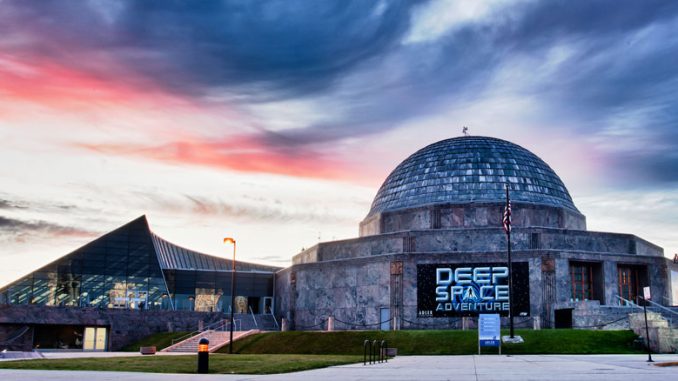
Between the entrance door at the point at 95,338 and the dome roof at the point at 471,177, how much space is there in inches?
672

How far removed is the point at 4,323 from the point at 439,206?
921 inches

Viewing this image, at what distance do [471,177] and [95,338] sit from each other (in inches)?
890

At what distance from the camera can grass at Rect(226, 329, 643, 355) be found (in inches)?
955

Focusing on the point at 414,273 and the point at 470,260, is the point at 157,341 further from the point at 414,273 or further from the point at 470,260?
the point at 470,260

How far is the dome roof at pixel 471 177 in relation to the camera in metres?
39.4

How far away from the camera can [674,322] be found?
2805 cm

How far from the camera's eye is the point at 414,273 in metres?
33.1

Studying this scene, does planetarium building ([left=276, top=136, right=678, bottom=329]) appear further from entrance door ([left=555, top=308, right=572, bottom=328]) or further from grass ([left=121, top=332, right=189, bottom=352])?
grass ([left=121, top=332, right=189, bottom=352])

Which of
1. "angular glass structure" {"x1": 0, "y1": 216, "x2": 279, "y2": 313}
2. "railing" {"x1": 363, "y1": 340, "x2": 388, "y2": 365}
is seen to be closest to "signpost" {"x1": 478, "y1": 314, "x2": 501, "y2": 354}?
"railing" {"x1": 363, "y1": 340, "x2": 388, "y2": 365}

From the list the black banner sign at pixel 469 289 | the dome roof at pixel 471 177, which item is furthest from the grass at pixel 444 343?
the dome roof at pixel 471 177

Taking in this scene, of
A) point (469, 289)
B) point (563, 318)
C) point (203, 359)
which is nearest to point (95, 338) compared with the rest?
point (469, 289)

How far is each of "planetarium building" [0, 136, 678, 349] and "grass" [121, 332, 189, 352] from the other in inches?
29.8

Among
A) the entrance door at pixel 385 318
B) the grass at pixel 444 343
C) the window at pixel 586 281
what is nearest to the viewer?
the grass at pixel 444 343

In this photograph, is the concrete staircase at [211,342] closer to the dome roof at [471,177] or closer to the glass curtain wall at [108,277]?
the glass curtain wall at [108,277]
